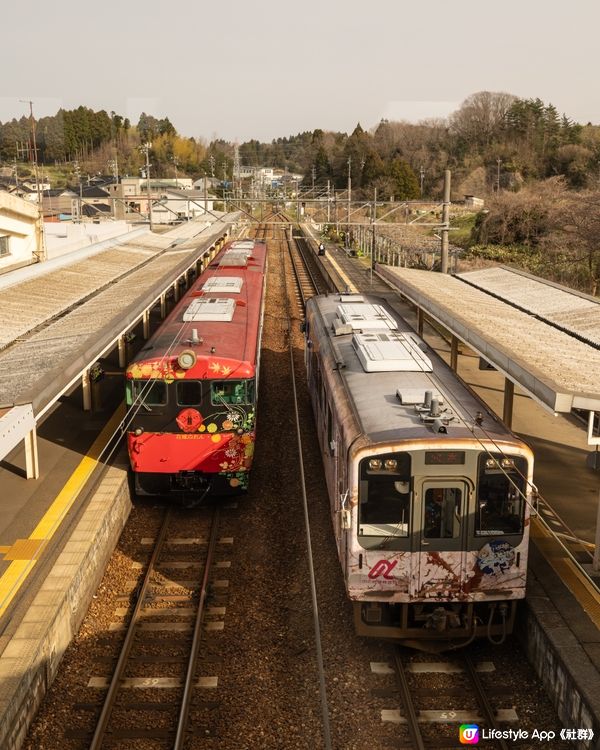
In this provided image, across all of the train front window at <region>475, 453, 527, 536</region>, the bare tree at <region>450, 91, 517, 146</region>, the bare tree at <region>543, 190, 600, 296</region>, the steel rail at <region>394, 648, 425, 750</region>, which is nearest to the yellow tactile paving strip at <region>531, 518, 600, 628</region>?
the train front window at <region>475, 453, 527, 536</region>

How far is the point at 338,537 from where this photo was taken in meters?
8.36

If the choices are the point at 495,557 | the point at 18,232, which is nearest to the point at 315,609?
the point at 495,557

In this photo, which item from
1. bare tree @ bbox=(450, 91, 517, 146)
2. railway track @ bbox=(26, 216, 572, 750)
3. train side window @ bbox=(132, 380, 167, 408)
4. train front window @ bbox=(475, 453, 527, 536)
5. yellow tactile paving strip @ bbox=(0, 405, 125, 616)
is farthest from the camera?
bare tree @ bbox=(450, 91, 517, 146)

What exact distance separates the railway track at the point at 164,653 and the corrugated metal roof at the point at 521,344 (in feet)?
14.6

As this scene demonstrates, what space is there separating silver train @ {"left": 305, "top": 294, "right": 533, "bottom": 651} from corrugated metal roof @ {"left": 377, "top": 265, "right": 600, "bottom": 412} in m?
0.66

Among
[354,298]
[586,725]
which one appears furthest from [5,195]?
[586,725]

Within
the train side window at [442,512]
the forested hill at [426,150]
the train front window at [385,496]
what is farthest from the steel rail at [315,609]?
the forested hill at [426,150]

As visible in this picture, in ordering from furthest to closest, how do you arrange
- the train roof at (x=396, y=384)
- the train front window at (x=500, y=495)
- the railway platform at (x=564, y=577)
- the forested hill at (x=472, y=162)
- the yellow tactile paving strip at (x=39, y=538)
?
the forested hill at (x=472, y=162), the yellow tactile paving strip at (x=39, y=538), the train roof at (x=396, y=384), the train front window at (x=500, y=495), the railway platform at (x=564, y=577)

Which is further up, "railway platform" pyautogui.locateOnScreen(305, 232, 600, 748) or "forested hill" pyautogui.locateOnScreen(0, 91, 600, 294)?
"forested hill" pyautogui.locateOnScreen(0, 91, 600, 294)

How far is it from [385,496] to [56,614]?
3.57m

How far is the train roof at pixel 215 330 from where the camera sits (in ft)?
35.4

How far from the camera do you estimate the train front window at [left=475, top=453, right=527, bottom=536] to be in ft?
23.6

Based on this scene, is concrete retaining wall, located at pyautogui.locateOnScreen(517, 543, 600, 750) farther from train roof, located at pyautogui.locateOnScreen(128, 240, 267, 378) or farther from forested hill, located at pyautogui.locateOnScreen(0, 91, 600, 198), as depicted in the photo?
forested hill, located at pyautogui.locateOnScreen(0, 91, 600, 198)

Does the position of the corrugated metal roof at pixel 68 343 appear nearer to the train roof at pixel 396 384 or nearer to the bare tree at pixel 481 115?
the train roof at pixel 396 384
